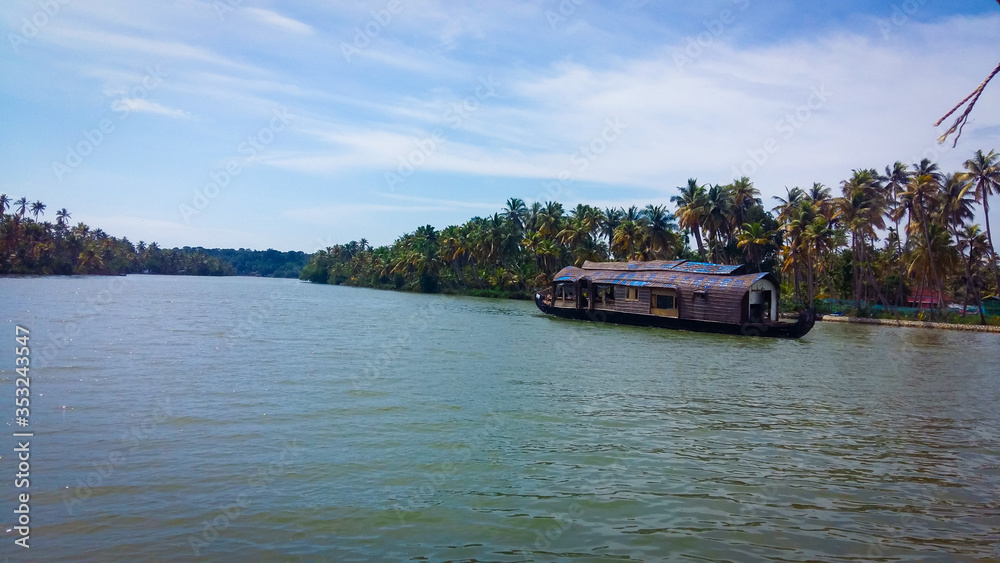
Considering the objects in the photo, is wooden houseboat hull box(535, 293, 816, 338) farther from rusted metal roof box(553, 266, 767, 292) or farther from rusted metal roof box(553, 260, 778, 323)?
rusted metal roof box(553, 266, 767, 292)

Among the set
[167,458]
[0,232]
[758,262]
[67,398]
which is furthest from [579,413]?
[0,232]

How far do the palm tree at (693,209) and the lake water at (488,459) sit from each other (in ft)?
123

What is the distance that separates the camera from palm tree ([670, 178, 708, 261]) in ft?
187

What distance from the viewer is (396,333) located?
28.7 metres

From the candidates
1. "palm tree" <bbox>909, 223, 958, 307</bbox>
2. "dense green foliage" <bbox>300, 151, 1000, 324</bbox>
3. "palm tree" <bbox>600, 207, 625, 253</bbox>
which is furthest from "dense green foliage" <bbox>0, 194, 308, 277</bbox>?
"palm tree" <bbox>909, 223, 958, 307</bbox>

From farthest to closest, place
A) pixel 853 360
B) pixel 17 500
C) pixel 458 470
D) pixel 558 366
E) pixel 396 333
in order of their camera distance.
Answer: pixel 396 333 < pixel 853 360 < pixel 558 366 < pixel 458 470 < pixel 17 500

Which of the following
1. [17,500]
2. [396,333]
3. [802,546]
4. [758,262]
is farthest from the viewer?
[758,262]

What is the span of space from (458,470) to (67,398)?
27.9 feet

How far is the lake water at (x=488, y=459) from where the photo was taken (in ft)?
22.7

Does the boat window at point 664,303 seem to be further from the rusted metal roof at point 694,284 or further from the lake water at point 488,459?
the lake water at point 488,459

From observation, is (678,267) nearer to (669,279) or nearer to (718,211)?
(669,279)

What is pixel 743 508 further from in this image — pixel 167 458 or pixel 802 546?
pixel 167 458

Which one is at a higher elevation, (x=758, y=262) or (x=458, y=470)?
(x=758, y=262)

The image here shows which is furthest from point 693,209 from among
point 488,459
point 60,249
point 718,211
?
point 60,249
